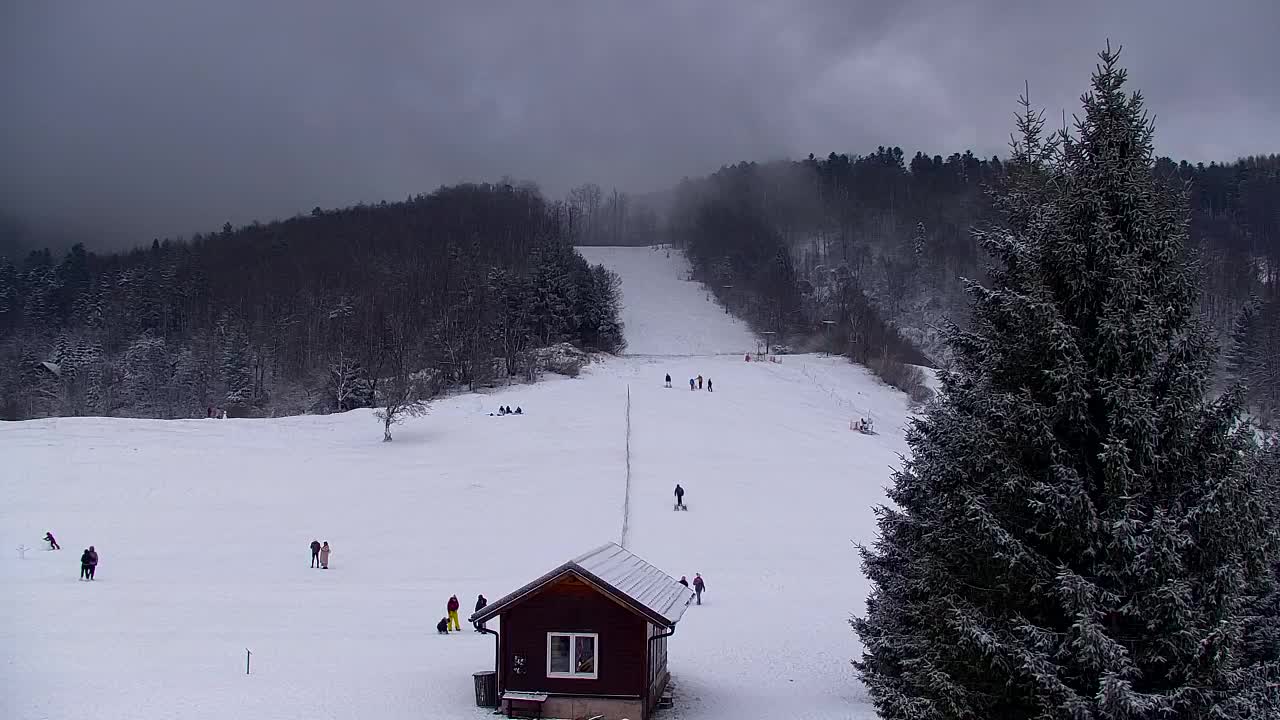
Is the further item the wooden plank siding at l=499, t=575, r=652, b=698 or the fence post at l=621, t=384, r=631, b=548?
the fence post at l=621, t=384, r=631, b=548

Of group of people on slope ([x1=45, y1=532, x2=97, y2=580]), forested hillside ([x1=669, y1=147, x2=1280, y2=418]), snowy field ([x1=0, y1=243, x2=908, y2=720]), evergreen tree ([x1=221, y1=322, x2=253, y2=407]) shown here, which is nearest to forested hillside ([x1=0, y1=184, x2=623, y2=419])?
evergreen tree ([x1=221, y1=322, x2=253, y2=407])

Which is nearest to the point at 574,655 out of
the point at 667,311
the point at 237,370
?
the point at 237,370

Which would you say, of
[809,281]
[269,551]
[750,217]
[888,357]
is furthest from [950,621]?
[750,217]

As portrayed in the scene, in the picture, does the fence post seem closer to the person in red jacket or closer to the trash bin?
the person in red jacket

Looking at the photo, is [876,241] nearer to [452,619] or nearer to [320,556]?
[320,556]

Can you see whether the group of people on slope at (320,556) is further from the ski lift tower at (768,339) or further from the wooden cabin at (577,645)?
the ski lift tower at (768,339)

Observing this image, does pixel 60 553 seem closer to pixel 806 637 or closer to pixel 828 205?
pixel 806 637

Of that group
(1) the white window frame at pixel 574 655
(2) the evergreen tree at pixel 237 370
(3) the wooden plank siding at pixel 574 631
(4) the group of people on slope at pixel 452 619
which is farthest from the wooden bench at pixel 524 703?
(2) the evergreen tree at pixel 237 370
